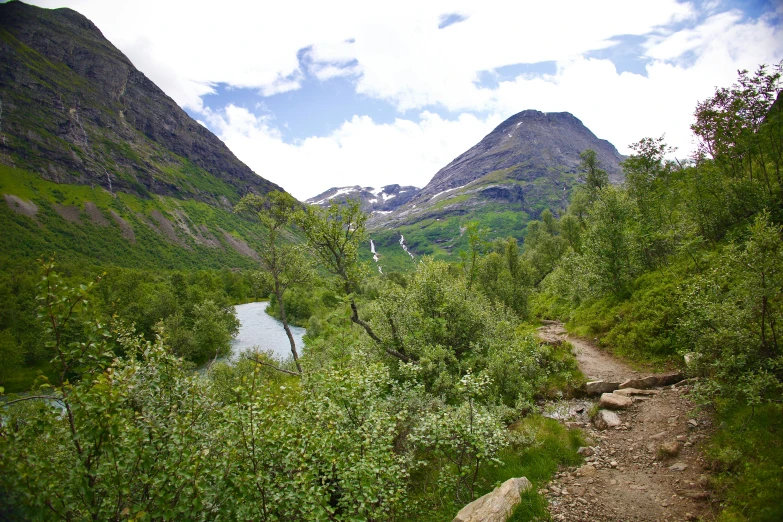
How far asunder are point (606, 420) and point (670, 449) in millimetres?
2693

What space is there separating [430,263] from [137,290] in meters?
75.0

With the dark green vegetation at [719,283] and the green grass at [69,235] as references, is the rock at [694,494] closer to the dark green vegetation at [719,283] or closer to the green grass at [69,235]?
the dark green vegetation at [719,283]

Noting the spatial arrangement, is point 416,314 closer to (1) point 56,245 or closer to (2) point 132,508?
(2) point 132,508

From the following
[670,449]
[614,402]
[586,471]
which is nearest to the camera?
[670,449]

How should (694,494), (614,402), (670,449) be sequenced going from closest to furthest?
(694,494), (670,449), (614,402)

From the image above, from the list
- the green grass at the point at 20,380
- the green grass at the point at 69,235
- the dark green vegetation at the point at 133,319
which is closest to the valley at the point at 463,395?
the dark green vegetation at the point at 133,319

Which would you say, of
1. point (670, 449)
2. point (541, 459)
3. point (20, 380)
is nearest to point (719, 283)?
point (670, 449)

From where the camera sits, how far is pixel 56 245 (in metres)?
146

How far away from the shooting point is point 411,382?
48.6ft

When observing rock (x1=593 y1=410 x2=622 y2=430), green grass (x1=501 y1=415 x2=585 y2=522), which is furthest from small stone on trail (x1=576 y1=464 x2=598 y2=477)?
rock (x1=593 y1=410 x2=622 y2=430)

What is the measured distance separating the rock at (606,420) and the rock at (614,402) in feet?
1.36

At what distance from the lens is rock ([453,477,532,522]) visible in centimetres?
843

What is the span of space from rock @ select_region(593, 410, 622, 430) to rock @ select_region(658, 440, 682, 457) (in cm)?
210

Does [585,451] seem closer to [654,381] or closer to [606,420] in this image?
[606,420]
